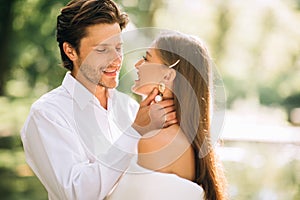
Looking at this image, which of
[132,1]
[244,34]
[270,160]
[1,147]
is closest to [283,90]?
[244,34]

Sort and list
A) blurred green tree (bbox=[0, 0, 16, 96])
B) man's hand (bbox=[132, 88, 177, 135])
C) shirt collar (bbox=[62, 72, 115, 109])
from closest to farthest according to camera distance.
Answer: man's hand (bbox=[132, 88, 177, 135]), shirt collar (bbox=[62, 72, 115, 109]), blurred green tree (bbox=[0, 0, 16, 96])

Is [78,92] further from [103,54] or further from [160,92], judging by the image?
[160,92]

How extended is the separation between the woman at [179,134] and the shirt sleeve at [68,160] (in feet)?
0.20

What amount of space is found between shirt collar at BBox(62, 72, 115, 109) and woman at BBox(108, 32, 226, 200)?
0.27 m

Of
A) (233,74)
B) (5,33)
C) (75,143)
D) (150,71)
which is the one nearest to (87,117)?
(75,143)

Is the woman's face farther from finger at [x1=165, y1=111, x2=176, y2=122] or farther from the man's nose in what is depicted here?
the man's nose

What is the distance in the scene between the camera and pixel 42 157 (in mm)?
1697

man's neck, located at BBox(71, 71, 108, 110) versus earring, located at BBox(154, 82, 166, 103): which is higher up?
earring, located at BBox(154, 82, 166, 103)

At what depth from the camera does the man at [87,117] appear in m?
1.59

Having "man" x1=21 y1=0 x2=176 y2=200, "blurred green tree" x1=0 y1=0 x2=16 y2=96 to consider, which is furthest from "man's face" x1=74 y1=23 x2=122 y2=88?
"blurred green tree" x1=0 y1=0 x2=16 y2=96

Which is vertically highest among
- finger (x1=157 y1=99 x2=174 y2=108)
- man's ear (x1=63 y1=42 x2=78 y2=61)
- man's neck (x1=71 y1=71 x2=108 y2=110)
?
finger (x1=157 y1=99 x2=174 y2=108)

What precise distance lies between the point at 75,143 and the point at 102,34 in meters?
0.41

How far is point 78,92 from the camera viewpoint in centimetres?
189

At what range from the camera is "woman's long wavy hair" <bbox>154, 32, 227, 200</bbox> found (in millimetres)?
1664
